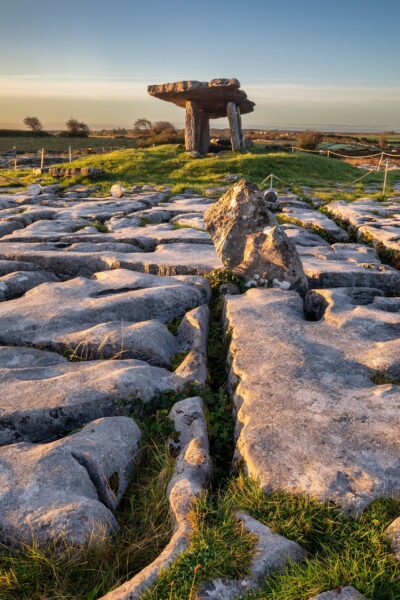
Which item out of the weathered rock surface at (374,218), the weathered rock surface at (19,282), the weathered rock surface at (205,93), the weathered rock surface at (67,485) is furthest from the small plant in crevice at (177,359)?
the weathered rock surface at (205,93)

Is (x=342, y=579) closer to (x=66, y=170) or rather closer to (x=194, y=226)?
(x=194, y=226)

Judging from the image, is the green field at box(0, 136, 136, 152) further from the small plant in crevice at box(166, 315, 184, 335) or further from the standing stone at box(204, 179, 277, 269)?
the small plant in crevice at box(166, 315, 184, 335)

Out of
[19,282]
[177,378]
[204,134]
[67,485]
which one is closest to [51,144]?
[204,134]

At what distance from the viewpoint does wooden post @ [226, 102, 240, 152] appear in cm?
2384

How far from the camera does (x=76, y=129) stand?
206 ft

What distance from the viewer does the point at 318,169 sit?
22500mm

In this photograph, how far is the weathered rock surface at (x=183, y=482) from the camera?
242cm

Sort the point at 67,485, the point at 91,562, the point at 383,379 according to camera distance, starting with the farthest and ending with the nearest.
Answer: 1. the point at 383,379
2. the point at 67,485
3. the point at 91,562

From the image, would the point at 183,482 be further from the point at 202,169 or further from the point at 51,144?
the point at 51,144

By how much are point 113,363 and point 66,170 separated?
18364mm

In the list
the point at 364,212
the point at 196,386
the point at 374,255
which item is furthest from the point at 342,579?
the point at 364,212

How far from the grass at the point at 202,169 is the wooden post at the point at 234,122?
2.57 meters

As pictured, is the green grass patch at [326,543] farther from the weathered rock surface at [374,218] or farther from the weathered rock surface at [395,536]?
the weathered rock surface at [374,218]

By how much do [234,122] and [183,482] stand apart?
23.3 metres
